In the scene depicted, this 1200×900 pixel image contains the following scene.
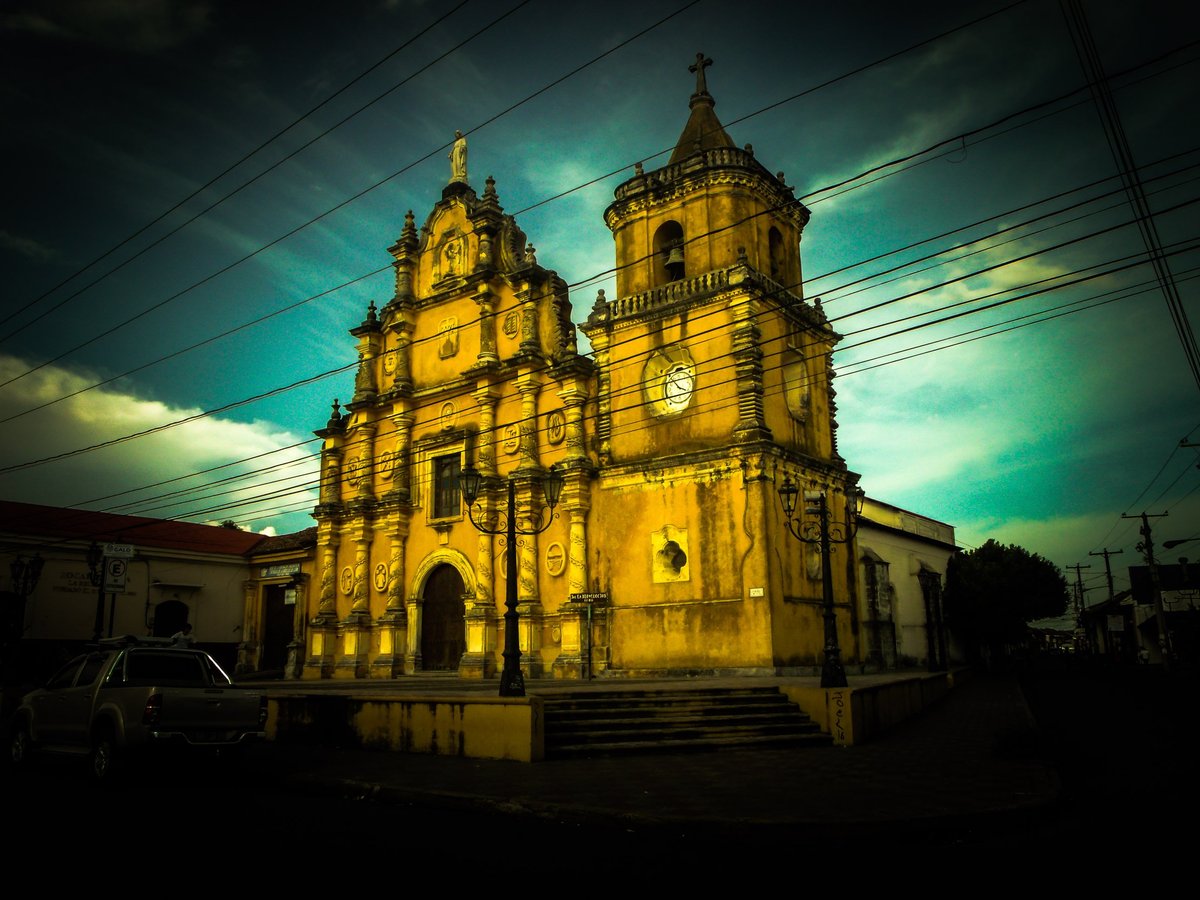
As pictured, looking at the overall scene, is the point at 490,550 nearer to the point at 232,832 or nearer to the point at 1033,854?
the point at 232,832

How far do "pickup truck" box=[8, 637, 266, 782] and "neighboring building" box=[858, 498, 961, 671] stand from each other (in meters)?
20.1

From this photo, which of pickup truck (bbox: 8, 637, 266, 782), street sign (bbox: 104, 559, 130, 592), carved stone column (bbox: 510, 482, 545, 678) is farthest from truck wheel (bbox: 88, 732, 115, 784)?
carved stone column (bbox: 510, 482, 545, 678)

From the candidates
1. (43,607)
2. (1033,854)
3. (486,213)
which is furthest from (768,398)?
(43,607)

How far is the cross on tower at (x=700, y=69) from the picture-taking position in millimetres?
26406

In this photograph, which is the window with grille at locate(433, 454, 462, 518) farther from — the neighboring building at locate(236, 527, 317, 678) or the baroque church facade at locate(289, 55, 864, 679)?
the neighboring building at locate(236, 527, 317, 678)

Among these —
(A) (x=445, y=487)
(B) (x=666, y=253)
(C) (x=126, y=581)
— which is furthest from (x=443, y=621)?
(B) (x=666, y=253)

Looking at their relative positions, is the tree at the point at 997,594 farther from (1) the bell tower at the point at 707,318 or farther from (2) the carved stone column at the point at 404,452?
(2) the carved stone column at the point at 404,452

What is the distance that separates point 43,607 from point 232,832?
2962cm

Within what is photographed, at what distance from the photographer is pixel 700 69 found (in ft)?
87.6

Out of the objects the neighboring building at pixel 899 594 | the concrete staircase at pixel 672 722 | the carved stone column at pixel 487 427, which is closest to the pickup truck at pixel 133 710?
the concrete staircase at pixel 672 722

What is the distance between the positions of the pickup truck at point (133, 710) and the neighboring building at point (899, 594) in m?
20.1

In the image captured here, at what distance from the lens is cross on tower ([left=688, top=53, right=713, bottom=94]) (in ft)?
86.6

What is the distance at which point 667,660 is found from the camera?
858 inches

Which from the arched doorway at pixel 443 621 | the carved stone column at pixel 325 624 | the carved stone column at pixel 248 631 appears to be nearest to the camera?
the arched doorway at pixel 443 621
